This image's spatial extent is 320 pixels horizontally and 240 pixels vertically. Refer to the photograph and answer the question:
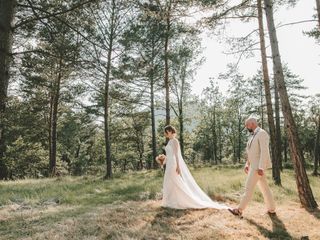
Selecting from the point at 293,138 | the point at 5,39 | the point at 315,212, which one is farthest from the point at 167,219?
the point at 5,39

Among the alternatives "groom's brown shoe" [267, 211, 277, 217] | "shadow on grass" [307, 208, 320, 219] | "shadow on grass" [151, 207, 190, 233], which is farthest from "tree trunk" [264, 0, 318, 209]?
"shadow on grass" [151, 207, 190, 233]

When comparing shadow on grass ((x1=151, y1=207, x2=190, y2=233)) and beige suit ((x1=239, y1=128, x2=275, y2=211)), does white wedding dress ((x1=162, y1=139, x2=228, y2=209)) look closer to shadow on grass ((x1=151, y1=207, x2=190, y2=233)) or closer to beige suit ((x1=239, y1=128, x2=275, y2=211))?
shadow on grass ((x1=151, y1=207, x2=190, y2=233))

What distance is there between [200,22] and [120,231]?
7.90 meters

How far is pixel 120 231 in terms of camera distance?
5.78 meters

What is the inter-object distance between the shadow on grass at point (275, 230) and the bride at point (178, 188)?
1.30 meters

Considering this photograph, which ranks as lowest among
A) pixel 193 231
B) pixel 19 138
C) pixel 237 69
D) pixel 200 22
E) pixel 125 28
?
pixel 193 231

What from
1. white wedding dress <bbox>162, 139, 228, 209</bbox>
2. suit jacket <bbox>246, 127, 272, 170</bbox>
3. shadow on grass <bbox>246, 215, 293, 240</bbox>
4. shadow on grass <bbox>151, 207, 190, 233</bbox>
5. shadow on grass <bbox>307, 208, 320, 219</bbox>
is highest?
suit jacket <bbox>246, 127, 272, 170</bbox>

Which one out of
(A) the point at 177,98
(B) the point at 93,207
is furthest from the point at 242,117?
(B) the point at 93,207

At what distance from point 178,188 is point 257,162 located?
6.88ft

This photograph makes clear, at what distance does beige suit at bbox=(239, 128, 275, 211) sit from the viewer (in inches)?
274

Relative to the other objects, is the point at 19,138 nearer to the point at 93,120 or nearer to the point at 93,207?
the point at 93,120

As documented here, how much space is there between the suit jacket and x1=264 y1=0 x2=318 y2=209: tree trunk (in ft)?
5.70

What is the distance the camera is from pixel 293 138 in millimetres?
8406

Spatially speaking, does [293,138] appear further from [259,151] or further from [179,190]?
[179,190]
